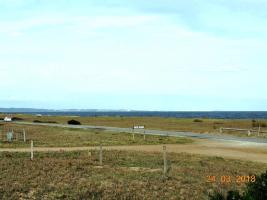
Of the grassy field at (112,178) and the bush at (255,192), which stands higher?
the bush at (255,192)

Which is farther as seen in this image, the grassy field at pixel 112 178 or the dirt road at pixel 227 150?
the dirt road at pixel 227 150

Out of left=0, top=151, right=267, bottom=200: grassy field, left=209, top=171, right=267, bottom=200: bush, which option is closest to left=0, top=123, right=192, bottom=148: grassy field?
left=0, top=151, right=267, bottom=200: grassy field

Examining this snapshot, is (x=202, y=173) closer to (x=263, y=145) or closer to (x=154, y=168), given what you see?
(x=154, y=168)

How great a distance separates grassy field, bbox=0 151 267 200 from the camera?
55.4 ft

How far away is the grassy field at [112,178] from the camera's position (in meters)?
16.9

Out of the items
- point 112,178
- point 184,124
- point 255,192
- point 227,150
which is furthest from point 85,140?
point 184,124

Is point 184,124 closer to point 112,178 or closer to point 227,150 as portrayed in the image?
point 227,150

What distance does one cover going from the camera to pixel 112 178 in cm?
1917

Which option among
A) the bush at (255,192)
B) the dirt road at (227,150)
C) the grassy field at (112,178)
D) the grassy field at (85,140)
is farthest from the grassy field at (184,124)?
the bush at (255,192)

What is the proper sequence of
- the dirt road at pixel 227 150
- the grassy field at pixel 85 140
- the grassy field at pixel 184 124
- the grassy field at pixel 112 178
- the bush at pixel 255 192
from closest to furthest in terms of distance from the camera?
the bush at pixel 255 192, the grassy field at pixel 112 178, the dirt road at pixel 227 150, the grassy field at pixel 85 140, the grassy field at pixel 184 124

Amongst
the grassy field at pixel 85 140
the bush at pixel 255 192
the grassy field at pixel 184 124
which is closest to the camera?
the bush at pixel 255 192

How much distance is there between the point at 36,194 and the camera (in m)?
16.7

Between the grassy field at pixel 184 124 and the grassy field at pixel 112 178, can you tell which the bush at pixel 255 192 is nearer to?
the grassy field at pixel 112 178

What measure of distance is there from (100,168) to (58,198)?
541 cm
